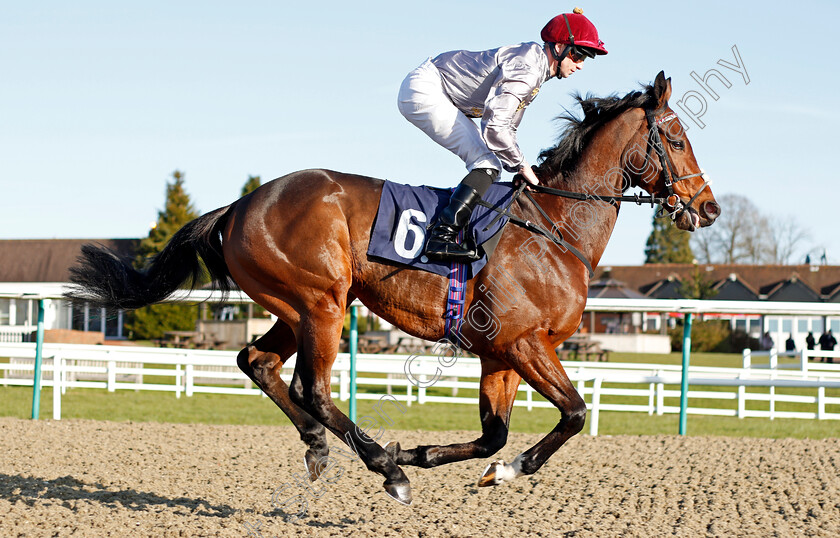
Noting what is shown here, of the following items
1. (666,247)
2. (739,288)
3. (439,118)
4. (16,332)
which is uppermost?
(666,247)

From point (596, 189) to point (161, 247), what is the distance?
3246 centimetres

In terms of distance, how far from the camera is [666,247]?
68.6 metres

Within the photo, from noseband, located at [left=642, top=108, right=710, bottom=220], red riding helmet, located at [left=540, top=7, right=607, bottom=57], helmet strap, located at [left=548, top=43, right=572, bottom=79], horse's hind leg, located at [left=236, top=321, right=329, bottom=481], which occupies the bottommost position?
horse's hind leg, located at [left=236, top=321, right=329, bottom=481]

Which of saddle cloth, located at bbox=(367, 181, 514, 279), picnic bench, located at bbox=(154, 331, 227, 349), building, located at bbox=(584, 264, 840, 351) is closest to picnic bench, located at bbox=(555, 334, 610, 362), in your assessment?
picnic bench, located at bbox=(154, 331, 227, 349)

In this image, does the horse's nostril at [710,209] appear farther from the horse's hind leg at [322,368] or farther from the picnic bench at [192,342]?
the picnic bench at [192,342]

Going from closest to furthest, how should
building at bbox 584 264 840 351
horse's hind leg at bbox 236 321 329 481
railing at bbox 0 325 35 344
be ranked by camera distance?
horse's hind leg at bbox 236 321 329 481 → railing at bbox 0 325 35 344 → building at bbox 584 264 840 351

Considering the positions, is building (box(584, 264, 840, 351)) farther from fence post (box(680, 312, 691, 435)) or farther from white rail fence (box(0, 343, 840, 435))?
fence post (box(680, 312, 691, 435))

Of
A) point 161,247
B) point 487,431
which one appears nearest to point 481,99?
point 487,431

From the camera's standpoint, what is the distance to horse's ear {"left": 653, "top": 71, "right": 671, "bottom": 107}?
4.11 meters

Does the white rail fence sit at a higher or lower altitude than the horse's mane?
lower

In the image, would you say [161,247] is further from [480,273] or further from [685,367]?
[480,273]

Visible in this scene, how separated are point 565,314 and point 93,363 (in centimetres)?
1501

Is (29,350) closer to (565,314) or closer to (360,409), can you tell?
(360,409)

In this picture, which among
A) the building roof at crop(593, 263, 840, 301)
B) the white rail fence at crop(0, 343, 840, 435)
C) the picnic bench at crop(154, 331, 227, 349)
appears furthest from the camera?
the building roof at crop(593, 263, 840, 301)
